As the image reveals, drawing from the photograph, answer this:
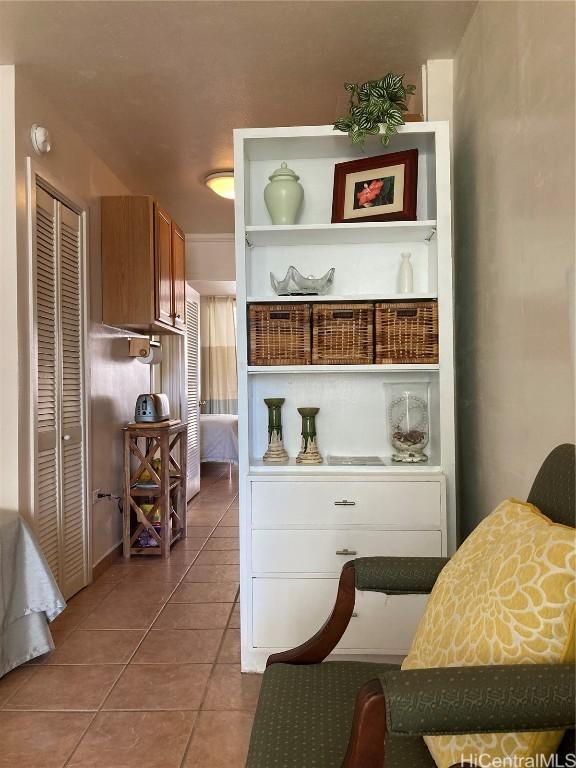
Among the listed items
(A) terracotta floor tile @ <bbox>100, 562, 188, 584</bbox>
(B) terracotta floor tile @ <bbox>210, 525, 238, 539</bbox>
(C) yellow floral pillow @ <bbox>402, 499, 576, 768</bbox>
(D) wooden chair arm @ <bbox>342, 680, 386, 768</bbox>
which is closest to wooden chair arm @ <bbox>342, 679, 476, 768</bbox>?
(D) wooden chair arm @ <bbox>342, 680, 386, 768</bbox>

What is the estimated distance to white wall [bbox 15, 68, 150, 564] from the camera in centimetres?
278

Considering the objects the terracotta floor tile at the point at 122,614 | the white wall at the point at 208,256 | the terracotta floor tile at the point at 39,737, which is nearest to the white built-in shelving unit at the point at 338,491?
the terracotta floor tile at the point at 39,737

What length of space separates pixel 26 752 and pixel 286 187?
2.19 m

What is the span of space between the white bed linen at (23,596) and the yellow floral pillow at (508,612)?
5.82 ft

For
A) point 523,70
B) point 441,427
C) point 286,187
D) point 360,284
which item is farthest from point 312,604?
point 523,70

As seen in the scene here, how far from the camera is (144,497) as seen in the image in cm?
427

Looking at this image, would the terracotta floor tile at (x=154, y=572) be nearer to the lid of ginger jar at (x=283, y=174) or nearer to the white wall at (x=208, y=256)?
the lid of ginger jar at (x=283, y=174)

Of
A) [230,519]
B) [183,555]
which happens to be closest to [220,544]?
[183,555]

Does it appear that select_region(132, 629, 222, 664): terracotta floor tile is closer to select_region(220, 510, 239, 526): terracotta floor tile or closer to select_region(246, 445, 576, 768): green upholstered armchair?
select_region(246, 445, 576, 768): green upholstered armchair

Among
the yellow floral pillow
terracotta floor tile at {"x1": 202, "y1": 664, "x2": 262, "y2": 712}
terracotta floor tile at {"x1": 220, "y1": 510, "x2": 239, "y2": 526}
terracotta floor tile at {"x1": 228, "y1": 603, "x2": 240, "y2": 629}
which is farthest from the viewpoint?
terracotta floor tile at {"x1": 220, "y1": 510, "x2": 239, "y2": 526}

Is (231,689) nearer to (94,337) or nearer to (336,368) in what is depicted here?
(336,368)

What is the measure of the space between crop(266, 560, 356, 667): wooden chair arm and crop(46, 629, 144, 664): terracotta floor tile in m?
1.33

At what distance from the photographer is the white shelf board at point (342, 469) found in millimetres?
2340

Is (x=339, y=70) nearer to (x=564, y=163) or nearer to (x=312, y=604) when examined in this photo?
(x=564, y=163)
